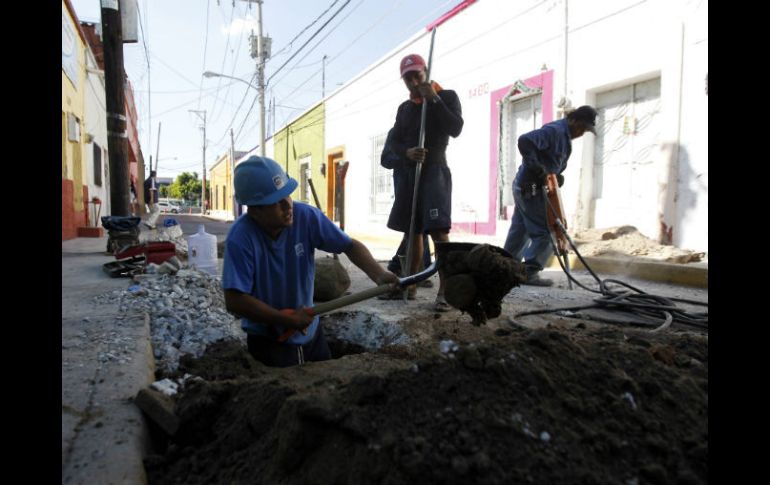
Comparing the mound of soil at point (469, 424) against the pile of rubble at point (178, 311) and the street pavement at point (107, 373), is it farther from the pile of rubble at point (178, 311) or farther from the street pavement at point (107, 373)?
the pile of rubble at point (178, 311)

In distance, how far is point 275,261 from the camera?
2.62m

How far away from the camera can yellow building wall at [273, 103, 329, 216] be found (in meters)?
19.2

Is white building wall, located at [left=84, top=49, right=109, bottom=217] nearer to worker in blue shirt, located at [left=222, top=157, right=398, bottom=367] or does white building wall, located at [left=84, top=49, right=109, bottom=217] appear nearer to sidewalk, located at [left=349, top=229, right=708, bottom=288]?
sidewalk, located at [left=349, top=229, right=708, bottom=288]

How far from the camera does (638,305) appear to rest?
12.4 feet

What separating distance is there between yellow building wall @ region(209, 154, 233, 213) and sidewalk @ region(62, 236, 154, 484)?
40.4 m

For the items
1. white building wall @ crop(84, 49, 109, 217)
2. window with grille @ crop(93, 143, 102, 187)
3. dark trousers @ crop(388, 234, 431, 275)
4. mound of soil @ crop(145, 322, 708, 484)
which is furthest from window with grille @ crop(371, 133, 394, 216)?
mound of soil @ crop(145, 322, 708, 484)

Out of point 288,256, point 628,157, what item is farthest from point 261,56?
point 288,256

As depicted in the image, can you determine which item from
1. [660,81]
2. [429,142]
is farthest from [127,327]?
[660,81]

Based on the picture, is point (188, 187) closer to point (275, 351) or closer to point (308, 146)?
point (308, 146)

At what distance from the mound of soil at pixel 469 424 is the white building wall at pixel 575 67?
5003mm

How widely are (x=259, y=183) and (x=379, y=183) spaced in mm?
12581

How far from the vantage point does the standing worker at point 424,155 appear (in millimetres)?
4062

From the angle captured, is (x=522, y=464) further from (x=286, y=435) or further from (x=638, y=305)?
(x=638, y=305)

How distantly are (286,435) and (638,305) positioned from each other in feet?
10.4
